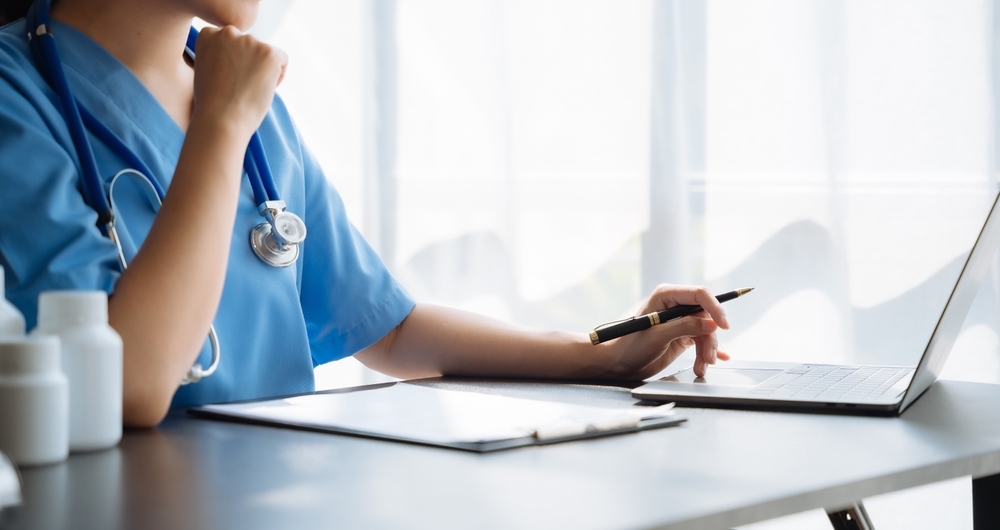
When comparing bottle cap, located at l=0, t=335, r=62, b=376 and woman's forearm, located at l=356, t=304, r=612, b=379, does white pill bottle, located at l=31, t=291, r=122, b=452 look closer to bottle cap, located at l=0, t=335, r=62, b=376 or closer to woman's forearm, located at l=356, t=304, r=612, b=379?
bottle cap, located at l=0, t=335, r=62, b=376

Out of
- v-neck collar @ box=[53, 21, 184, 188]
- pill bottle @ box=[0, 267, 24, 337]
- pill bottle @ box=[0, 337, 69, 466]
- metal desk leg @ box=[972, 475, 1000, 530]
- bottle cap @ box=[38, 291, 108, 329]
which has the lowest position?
pill bottle @ box=[0, 337, 69, 466]

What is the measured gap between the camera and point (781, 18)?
186cm

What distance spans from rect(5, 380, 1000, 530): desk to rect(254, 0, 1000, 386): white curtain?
108 centimetres

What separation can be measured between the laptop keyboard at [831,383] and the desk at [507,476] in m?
0.07

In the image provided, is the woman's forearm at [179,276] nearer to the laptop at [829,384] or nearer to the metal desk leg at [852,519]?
the laptop at [829,384]

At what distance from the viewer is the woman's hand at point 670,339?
101cm

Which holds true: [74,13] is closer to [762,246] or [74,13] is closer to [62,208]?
[62,208]

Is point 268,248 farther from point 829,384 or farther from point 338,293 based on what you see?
point 829,384

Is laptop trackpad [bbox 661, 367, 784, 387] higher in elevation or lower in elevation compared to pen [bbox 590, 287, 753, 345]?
lower

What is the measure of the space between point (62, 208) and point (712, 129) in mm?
1358

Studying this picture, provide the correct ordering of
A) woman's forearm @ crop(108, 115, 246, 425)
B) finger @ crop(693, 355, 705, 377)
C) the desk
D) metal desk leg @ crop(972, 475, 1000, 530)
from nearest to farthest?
the desk, woman's forearm @ crop(108, 115, 246, 425), metal desk leg @ crop(972, 475, 1000, 530), finger @ crop(693, 355, 705, 377)

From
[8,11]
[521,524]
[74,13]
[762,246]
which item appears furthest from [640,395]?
[762,246]

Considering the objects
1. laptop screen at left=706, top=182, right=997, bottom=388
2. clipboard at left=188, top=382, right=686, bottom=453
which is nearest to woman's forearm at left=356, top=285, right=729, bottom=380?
clipboard at left=188, top=382, right=686, bottom=453

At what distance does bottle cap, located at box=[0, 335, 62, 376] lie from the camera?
0.57m
